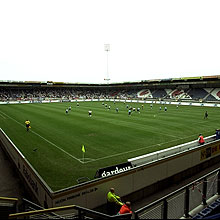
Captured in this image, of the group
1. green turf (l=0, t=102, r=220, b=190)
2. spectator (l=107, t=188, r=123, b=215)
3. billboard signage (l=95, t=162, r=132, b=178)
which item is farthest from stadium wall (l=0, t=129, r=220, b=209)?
green turf (l=0, t=102, r=220, b=190)

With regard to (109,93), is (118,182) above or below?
below

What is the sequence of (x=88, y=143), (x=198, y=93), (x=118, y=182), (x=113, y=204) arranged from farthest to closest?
(x=198, y=93) < (x=88, y=143) < (x=118, y=182) < (x=113, y=204)

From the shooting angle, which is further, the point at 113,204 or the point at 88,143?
the point at 88,143

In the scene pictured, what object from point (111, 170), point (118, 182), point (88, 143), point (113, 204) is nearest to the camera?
point (113, 204)

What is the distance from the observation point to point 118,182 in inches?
369

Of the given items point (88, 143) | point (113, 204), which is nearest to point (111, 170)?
point (113, 204)

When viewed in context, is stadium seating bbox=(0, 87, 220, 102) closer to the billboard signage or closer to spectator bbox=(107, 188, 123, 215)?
the billboard signage

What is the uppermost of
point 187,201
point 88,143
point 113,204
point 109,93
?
point 109,93

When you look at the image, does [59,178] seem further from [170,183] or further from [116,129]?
[116,129]

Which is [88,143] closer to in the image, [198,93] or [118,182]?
[118,182]

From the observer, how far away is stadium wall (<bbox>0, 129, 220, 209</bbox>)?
8164 mm

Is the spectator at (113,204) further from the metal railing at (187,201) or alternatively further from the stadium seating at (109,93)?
the stadium seating at (109,93)

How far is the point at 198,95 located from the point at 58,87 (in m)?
62.8

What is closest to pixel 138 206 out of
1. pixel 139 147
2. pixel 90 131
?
pixel 139 147
